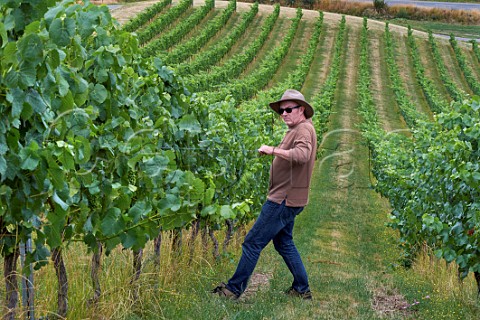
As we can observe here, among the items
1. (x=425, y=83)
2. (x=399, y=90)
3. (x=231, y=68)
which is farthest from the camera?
Answer: (x=425, y=83)

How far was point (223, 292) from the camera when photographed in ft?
22.6

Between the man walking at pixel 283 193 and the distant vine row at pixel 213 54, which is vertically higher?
the man walking at pixel 283 193

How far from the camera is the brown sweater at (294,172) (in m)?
6.86

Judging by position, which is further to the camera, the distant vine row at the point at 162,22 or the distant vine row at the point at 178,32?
the distant vine row at the point at 162,22

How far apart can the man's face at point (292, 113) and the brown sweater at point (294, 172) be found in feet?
0.14

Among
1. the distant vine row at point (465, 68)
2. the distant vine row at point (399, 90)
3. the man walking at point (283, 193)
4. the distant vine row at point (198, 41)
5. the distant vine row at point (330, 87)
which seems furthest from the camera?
the distant vine row at point (465, 68)

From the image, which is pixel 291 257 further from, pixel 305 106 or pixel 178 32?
pixel 178 32

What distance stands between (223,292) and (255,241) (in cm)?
50

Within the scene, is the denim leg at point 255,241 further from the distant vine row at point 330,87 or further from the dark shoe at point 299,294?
the distant vine row at point 330,87

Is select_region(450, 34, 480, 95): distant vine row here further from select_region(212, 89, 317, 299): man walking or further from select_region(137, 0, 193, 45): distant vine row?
select_region(212, 89, 317, 299): man walking

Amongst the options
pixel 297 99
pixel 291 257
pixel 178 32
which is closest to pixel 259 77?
pixel 178 32

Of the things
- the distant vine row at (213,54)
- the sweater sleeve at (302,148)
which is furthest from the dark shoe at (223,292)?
the distant vine row at (213,54)

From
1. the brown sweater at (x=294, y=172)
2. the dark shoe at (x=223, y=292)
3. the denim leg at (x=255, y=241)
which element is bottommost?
the dark shoe at (x=223, y=292)

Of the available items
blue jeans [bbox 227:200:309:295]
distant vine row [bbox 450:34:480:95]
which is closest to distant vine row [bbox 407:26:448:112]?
distant vine row [bbox 450:34:480:95]
